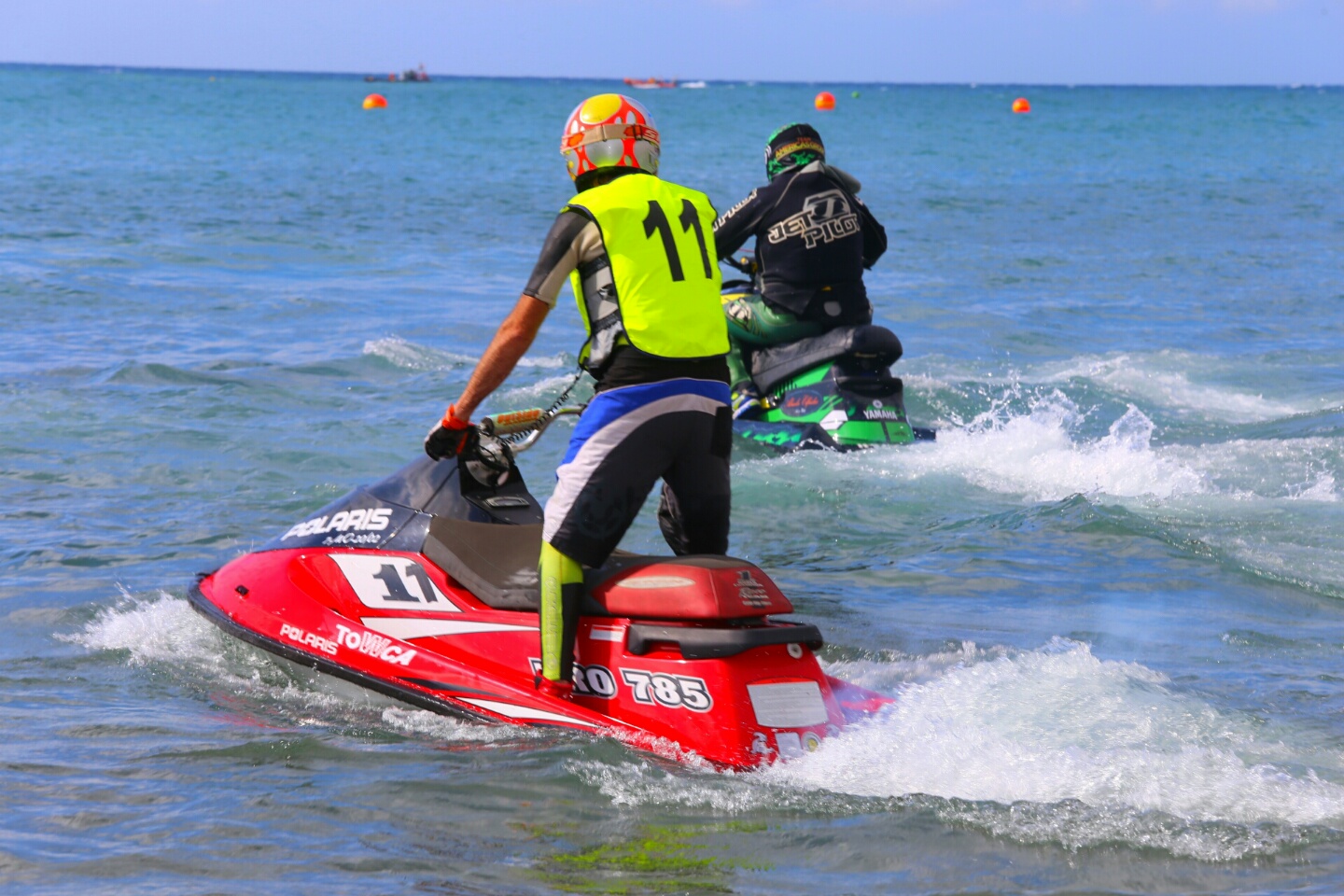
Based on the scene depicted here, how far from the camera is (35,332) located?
13.5 metres

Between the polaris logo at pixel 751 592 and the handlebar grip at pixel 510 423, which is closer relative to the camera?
the polaris logo at pixel 751 592

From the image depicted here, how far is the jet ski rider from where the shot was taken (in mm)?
4539

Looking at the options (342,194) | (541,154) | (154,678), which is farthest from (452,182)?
(154,678)

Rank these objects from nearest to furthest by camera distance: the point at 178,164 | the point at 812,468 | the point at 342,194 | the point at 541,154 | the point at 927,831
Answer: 1. the point at 927,831
2. the point at 812,468
3. the point at 342,194
4. the point at 178,164
5. the point at 541,154

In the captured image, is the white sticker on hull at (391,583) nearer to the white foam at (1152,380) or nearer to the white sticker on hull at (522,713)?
the white sticker on hull at (522,713)

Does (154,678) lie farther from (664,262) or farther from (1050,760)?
(1050,760)

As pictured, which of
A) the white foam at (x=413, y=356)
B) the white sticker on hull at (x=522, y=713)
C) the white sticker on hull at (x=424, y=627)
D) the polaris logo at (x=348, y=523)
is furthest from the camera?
the white foam at (x=413, y=356)

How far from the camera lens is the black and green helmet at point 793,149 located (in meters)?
9.07

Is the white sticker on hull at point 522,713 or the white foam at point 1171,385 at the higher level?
the white foam at point 1171,385

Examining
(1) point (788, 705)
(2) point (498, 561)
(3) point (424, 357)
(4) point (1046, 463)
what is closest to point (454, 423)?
(2) point (498, 561)

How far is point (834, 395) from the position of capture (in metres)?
9.30

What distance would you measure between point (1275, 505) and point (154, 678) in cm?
581

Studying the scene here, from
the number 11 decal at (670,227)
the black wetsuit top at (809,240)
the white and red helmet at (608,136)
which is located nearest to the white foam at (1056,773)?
the number 11 decal at (670,227)

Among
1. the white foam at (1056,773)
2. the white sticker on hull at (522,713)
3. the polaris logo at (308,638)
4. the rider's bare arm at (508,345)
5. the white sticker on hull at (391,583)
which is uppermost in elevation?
the rider's bare arm at (508,345)
